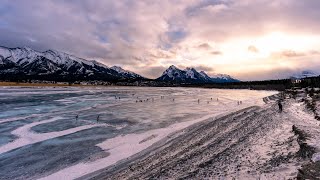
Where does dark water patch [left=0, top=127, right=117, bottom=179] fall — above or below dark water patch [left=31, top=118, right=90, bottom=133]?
below

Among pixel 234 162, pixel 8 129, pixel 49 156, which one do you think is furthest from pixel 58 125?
pixel 234 162

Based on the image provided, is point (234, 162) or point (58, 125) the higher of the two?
point (234, 162)

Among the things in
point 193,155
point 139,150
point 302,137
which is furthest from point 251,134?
point 139,150

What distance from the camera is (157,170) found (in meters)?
14.6

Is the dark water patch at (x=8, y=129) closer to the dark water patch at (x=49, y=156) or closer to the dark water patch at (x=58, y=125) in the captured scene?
the dark water patch at (x=58, y=125)

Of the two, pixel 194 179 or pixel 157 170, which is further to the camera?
pixel 157 170

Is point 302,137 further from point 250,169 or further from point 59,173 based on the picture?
point 59,173

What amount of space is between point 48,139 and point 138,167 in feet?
34.2

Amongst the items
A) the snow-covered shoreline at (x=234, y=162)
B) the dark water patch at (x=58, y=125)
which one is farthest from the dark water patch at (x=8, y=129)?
the snow-covered shoreline at (x=234, y=162)

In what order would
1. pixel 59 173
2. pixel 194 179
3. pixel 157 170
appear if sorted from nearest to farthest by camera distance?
pixel 194 179 < pixel 157 170 < pixel 59 173

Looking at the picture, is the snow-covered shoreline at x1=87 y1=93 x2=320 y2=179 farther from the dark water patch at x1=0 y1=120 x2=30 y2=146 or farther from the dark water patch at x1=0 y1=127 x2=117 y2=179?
the dark water patch at x1=0 y1=120 x2=30 y2=146

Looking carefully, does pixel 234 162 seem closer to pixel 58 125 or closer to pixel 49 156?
pixel 49 156

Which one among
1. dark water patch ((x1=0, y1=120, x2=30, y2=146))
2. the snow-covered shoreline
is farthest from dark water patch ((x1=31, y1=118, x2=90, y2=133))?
the snow-covered shoreline

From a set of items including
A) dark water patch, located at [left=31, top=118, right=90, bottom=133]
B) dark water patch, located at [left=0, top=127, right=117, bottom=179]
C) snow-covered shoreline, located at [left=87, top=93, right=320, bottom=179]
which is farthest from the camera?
dark water patch, located at [left=31, top=118, right=90, bottom=133]
